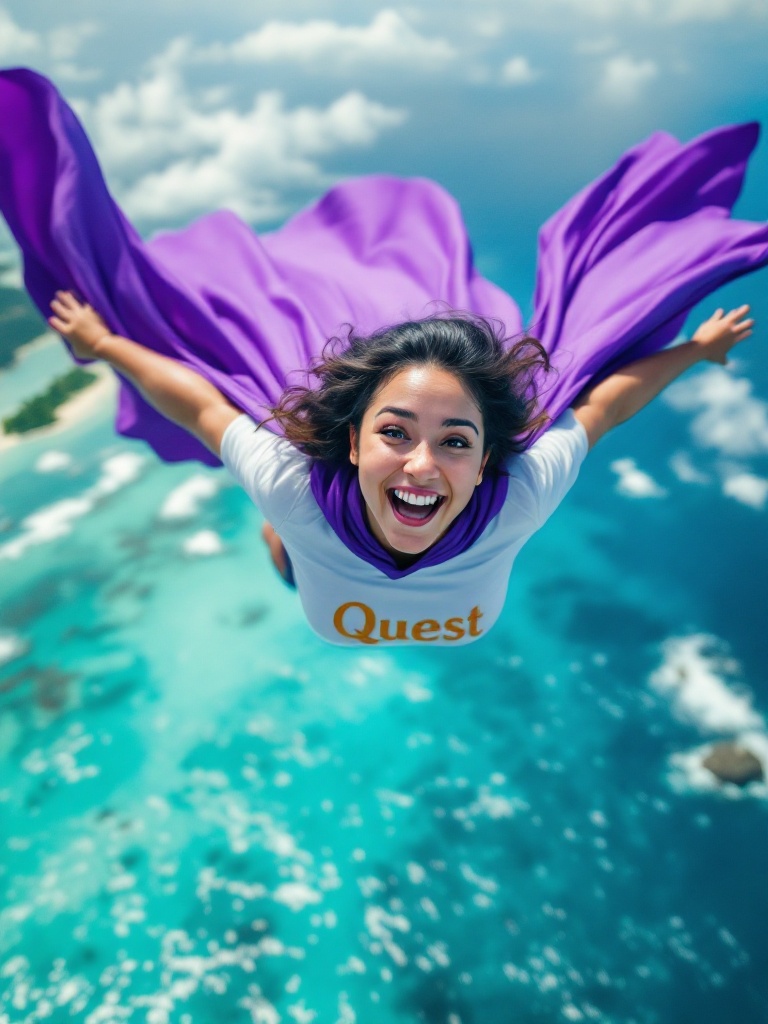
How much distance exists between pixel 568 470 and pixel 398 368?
487 millimetres

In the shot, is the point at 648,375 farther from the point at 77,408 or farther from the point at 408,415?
the point at 77,408

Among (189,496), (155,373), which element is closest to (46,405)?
(189,496)

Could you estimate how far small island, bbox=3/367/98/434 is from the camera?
809 centimetres

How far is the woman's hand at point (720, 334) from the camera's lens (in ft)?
5.80

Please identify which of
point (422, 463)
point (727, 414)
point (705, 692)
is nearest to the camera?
point (422, 463)

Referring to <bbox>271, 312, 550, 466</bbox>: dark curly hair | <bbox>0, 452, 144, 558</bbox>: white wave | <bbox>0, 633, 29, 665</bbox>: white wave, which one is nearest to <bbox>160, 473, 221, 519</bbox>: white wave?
<bbox>0, 452, 144, 558</bbox>: white wave

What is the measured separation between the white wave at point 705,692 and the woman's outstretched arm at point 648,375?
13.7ft

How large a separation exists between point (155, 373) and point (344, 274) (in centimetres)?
80

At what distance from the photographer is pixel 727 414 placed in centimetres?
705

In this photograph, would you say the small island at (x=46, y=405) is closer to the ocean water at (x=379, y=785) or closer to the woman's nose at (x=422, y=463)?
the ocean water at (x=379, y=785)

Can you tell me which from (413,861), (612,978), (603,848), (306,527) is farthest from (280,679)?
(306,527)

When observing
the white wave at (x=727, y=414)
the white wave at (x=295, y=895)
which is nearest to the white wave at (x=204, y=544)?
the white wave at (x=295, y=895)

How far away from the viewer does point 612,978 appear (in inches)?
157

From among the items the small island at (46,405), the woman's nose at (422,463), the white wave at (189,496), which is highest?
the woman's nose at (422,463)
